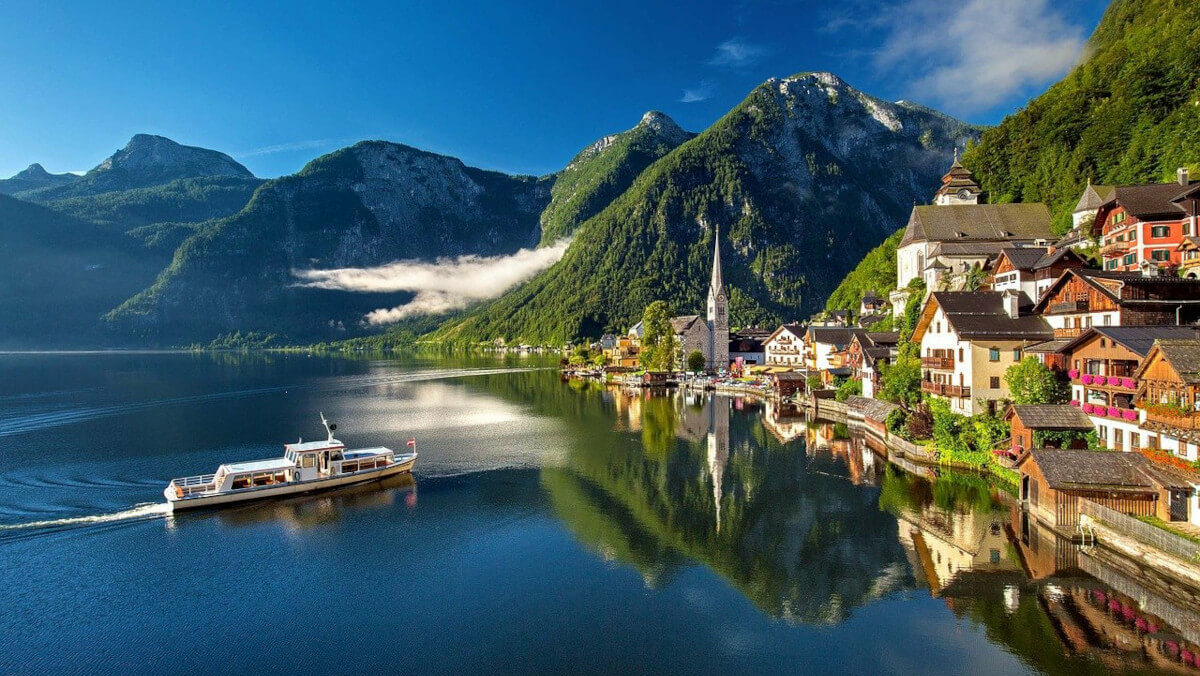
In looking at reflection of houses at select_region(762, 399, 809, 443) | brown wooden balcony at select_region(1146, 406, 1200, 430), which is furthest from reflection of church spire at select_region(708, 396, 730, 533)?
brown wooden balcony at select_region(1146, 406, 1200, 430)

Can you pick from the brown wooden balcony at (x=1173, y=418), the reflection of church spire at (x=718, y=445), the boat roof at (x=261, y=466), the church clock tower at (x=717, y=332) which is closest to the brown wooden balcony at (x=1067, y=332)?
the brown wooden balcony at (x=1173, y=418)

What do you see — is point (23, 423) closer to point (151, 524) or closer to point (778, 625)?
point (151, 524)

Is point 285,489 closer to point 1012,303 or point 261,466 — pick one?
point 261,466

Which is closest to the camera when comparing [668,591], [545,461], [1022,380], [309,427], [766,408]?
[668,591]

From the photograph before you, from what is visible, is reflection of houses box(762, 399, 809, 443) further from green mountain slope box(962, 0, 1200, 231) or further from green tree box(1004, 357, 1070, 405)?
green mountain slope box(962, 0, 1200, 231)

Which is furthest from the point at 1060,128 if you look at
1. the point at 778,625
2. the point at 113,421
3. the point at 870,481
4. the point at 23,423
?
the point at 23,423

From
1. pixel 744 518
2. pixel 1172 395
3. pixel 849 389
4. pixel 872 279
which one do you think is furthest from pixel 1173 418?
pixel 872 279

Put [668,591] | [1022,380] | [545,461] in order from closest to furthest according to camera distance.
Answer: [668,591]
[1022,380]
[545,461]
